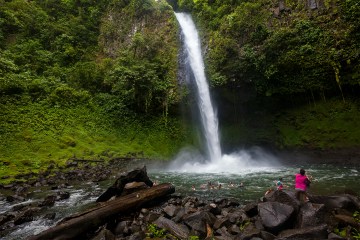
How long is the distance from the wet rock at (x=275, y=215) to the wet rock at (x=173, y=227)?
2.09 meters

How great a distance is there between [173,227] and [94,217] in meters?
2.42

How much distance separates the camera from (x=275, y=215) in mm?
7109

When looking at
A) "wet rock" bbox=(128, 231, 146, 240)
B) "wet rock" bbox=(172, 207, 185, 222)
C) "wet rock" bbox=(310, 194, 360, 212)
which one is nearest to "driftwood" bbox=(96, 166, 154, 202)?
"wet rock" bbox=(172, 207, 185, 222)

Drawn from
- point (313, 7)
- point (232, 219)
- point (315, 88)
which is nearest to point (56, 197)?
point (232, 219)

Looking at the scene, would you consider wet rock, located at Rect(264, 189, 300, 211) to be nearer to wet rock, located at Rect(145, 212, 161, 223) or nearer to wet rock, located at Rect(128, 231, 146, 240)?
wet rock, located at Rect(145, 212, 161, 223)

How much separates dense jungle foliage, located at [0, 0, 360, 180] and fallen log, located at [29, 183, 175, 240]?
12.2m

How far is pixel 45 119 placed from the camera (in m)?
24.0

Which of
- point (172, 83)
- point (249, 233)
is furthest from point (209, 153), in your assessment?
point (249, 233)

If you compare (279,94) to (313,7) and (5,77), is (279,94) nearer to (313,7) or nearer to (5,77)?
(313,7)

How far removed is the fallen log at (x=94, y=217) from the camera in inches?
297

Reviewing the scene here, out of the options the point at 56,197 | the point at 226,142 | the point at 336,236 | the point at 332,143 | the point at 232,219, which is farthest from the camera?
the point at 226,142

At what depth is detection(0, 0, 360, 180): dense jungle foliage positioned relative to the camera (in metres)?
21.9

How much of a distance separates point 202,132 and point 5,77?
1878cm

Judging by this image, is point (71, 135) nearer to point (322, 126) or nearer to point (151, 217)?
point (151, 217)
